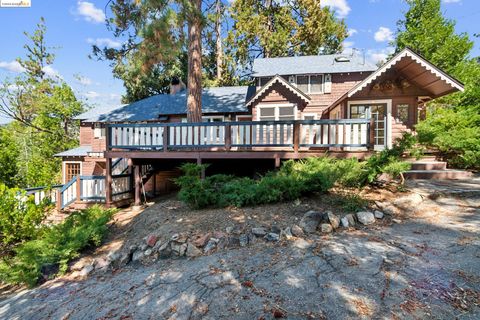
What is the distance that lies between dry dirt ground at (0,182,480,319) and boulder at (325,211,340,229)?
0.22 metres

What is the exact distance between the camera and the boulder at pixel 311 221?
4562 millimetres

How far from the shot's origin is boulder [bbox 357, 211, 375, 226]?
4.73 m

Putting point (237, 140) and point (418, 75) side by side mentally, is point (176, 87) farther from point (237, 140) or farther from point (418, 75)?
point (418, 75)

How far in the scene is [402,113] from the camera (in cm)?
1074

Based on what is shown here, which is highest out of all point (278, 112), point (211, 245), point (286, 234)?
point (278, 112)

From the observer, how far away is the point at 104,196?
8.95 meters

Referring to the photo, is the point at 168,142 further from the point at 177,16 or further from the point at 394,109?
the point at 394,109

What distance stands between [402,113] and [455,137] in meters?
2.71

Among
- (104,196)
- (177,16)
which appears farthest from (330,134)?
(104,196)

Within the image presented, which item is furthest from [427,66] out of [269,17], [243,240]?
[269,17]

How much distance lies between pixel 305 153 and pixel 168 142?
15.1 ft

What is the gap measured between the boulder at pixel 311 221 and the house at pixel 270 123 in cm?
313

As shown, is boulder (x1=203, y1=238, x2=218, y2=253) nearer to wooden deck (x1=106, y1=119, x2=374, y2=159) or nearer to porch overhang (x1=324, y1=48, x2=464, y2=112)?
wooden deck (x1=106, y1=119, x2=374, y2=159)

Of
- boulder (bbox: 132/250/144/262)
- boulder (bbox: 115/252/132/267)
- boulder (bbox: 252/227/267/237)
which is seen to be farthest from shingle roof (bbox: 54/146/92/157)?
boulder (bbox: 252/227/267/237)
